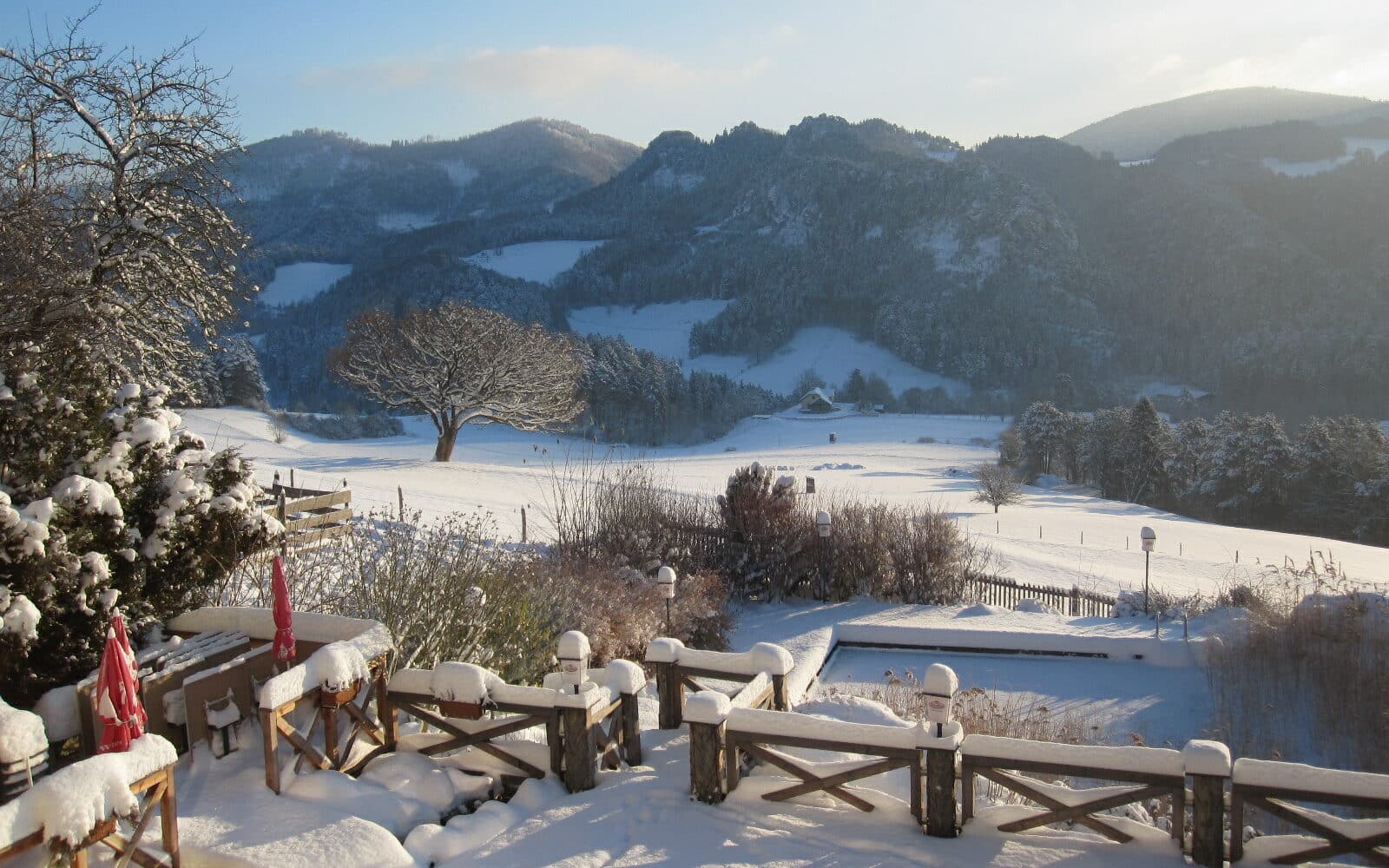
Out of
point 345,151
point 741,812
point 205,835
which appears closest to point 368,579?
point 205,835

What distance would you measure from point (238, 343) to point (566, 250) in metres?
105

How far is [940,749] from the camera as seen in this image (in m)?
5.10

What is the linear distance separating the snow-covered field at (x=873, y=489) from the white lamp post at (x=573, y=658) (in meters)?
7.14

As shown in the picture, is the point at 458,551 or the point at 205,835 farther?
the point at 458,551

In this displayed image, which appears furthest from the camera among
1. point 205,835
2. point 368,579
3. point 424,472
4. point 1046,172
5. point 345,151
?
point 345,151

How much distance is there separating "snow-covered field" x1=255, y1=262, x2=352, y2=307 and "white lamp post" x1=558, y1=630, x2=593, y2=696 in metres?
132

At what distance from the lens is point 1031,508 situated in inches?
1377

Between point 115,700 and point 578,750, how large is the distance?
8.41 feet

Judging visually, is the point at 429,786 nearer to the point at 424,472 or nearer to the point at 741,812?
the point at 741,812

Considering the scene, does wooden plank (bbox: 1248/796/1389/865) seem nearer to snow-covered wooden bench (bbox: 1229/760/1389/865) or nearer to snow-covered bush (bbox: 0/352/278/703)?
snow-covered wooden bench (bbox: 1229/760/1389/865)

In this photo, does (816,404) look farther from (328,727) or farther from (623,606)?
(328,727)

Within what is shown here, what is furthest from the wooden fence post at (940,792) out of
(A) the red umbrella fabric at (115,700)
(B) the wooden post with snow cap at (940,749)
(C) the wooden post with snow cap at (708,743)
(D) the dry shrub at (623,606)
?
(D) the dry shrub at (623,606)

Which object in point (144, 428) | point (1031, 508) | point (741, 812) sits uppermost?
point (144, 428)

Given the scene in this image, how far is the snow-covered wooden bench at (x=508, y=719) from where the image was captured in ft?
18.2
